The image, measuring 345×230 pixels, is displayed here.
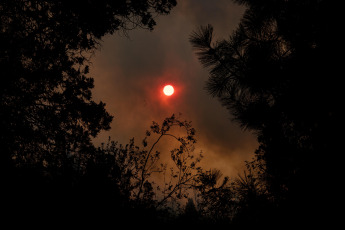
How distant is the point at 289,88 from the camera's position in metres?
2.93

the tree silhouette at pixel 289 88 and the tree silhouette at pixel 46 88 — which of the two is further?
the tree silhouette at pixel 46 88

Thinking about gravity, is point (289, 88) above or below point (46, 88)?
below

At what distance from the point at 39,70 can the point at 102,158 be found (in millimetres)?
3412

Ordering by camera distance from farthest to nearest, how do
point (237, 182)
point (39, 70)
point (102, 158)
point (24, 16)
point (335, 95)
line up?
point (102, 158)
point (39, 70)
point (24, 16)
point (237, 182)
point (335, 95)

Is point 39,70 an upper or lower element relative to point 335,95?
upper

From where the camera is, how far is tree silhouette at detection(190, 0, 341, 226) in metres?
2.14

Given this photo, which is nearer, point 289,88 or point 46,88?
point 289,88

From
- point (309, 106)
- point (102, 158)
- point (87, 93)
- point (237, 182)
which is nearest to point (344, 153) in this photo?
point (309, 106)

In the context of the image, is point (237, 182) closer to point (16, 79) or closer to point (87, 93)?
point (87, 93)

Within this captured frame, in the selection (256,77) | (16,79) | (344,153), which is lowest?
(344,153)

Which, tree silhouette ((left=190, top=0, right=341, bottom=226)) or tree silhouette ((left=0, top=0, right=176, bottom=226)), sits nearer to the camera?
tree silhouette ((left=190, top=0, right=341, bottom=226))

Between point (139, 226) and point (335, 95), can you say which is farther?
point (139, 226)

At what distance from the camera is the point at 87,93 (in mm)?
6082

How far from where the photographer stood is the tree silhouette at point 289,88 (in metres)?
2.14
